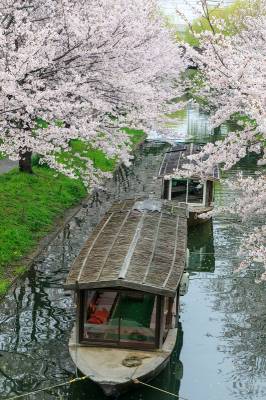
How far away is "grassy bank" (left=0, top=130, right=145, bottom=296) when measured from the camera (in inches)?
802

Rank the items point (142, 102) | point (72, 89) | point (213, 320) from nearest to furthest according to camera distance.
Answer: point (213, 320)
point (72, 89)
point (142, 102)

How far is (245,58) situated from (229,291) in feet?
26.3

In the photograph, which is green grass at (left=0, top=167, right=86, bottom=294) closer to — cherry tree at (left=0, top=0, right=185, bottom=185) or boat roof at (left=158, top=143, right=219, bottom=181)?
cherry tree at (left=0, top=0, right=185, bottom=185)

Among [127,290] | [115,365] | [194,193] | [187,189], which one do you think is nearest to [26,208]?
[187,189]

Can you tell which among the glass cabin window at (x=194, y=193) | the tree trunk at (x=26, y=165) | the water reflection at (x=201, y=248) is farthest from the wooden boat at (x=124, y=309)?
the tree trunk at (x=26, y=165)

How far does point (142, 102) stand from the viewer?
2255cm

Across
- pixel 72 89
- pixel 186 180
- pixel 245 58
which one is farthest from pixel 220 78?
pixel 186 180

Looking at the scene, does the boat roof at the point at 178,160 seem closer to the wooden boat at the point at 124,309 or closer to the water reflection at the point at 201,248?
the water reflection at the point at 201,248

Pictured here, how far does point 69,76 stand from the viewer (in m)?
21.2

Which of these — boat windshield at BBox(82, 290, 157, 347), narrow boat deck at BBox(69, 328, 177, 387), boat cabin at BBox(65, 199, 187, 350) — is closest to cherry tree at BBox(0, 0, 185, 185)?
boat cabin at BBox(65, 199, 187, 350)

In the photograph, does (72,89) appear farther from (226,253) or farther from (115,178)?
(115,178)

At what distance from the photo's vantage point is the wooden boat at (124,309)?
12.9 metres

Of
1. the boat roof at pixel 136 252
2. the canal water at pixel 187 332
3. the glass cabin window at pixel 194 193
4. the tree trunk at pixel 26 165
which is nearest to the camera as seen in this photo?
the boat roof at pixel 136 252

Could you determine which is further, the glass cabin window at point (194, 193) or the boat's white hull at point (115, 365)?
the glass cabin window at point (194, 193)
